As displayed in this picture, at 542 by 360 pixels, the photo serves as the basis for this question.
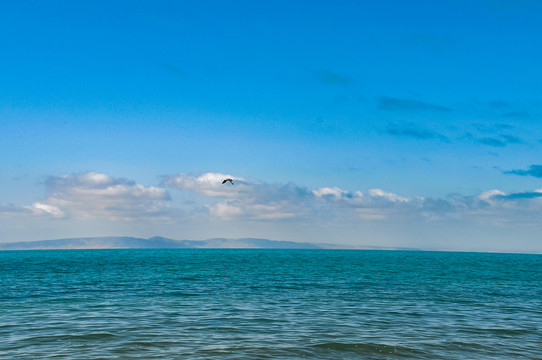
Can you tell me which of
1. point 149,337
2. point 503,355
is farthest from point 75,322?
point 503,355

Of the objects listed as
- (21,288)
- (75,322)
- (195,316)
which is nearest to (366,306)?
(195,316)

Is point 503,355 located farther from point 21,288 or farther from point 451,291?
point 21,288

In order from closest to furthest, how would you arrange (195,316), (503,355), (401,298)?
(503,355) → (195,316) → (401,298)

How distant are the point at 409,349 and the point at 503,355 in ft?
16.0

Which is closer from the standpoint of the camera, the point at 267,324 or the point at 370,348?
the point at 370,348

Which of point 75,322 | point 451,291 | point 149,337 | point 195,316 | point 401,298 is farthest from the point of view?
point 451,291

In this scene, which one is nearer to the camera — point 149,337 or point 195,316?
point 149,337

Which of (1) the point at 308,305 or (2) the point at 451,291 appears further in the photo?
(2) the point at 451,291

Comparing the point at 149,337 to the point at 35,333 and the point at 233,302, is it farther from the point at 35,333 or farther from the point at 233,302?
the point at 233,302

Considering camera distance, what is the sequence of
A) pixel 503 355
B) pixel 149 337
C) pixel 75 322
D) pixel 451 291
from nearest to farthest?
pixel 503 355
pixel 149 337
pixel 75 322
pixel 451 291

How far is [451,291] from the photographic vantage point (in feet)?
183

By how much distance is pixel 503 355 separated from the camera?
2536 centimetres

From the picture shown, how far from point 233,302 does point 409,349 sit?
21.2m

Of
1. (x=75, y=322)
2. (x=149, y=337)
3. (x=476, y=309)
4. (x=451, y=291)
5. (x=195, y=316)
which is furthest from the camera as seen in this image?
(x=451, y=291)
